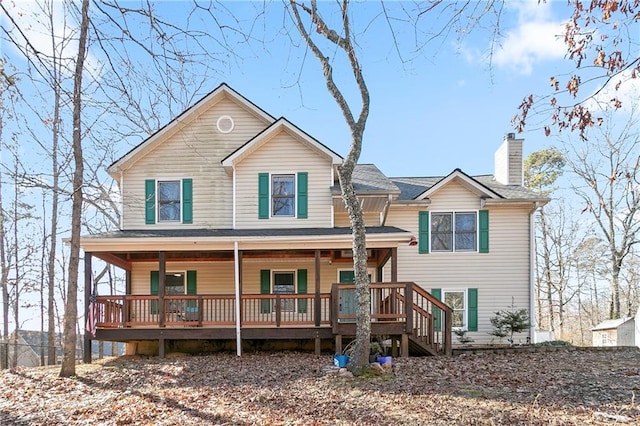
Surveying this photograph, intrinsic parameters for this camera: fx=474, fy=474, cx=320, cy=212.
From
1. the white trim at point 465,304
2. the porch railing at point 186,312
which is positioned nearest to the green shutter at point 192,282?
the porch railing at point 186,312

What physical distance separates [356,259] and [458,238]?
7.07 meters

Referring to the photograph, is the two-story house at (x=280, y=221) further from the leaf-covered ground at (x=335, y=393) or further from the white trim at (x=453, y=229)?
the leaf-covered ground at (x=335, y=393)

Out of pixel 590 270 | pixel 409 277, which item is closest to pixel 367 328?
pixel 409 277

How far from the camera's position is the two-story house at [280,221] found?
13500 millimetres

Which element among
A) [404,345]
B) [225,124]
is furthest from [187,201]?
[404,345]

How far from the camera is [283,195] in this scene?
13.7 m

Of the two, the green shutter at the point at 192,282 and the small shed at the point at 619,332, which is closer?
the green shutter at the point at 192,282

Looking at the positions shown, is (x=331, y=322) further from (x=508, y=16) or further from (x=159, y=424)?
(x=508, y=16)

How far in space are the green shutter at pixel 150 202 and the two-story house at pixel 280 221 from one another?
0.04m

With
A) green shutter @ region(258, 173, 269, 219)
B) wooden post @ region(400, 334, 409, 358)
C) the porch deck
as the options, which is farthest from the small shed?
green shutter @ region(258, 173, 269, 219)

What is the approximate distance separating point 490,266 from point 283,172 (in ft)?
22.8

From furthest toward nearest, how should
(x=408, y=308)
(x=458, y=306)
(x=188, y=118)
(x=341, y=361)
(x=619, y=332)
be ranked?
(x=619, y=332) → (x=458, y=306) → (x=188, y=118) → (x=408, y=308) → (x=341, y=361)

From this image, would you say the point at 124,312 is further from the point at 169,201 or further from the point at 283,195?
the point at 283,195

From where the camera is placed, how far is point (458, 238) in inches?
580
